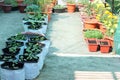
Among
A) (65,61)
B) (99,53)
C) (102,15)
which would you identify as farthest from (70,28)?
(65,61)

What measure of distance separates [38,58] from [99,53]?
2.46 m

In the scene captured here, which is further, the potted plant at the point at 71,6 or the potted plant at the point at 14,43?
the potted plant at the point at 71,6

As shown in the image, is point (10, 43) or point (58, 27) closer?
point (10, 43)

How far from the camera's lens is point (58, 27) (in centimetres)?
1135

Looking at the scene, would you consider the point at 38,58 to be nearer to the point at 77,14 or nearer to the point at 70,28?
the point at 70,28

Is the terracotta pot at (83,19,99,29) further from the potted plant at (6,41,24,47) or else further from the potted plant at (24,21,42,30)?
the potted plant at (6,41,24,47)

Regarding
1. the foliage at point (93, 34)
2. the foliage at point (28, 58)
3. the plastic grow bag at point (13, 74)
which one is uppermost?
the foliage at point (28, 58)

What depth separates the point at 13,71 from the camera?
19.7 feet

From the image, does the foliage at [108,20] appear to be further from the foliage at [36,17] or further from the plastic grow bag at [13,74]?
the plastic grow bag at [13,74]

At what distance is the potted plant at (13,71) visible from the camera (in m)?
6.01

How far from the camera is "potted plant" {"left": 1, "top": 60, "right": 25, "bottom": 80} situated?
19.7 ft

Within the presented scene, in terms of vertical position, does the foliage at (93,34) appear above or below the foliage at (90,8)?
below

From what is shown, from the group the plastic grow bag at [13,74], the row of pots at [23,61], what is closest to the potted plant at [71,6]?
the row of pots at [23,61]

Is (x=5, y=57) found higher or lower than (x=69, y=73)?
higher
